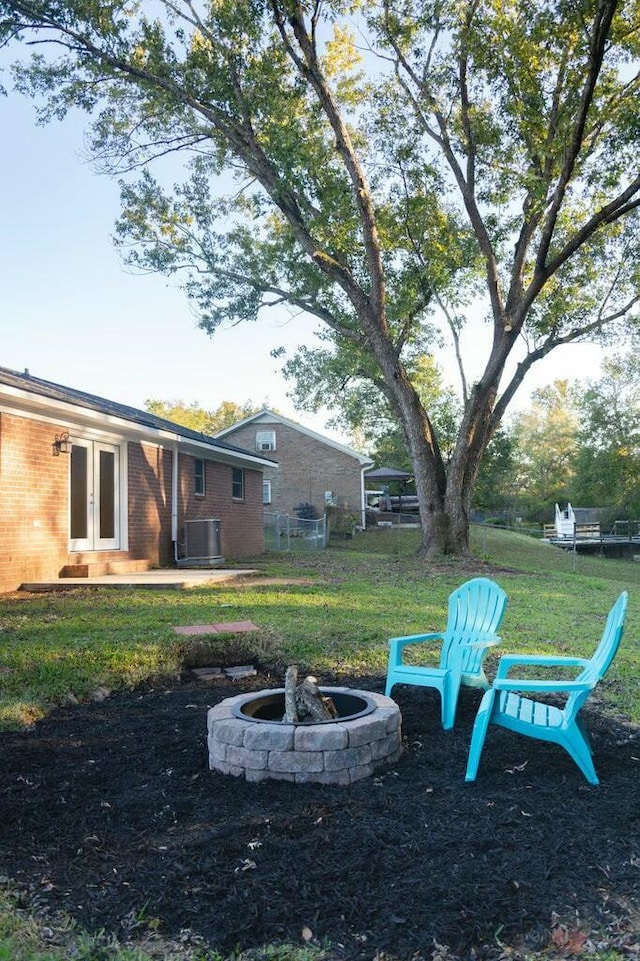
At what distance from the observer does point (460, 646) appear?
195 inches

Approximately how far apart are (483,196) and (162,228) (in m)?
7.54

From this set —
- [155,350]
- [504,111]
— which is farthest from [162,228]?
[155,350]

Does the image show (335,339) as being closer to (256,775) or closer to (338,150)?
(338,150)

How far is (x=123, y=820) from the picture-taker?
3369 millimetres

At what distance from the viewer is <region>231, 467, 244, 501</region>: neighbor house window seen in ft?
64.5

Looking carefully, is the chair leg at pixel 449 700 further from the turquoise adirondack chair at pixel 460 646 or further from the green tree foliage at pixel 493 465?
the green tree foliage at pixel 493 465

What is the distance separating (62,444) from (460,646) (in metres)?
8.61

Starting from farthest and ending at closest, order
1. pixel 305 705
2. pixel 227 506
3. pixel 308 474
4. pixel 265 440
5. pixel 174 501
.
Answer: pixel 265 440 < pixel 308 474 < pixel 227 506 < pixel 174 501 < pixel 305 705

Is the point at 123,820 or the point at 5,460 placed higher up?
the point at 5,460

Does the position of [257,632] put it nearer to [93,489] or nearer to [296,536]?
[93,489]

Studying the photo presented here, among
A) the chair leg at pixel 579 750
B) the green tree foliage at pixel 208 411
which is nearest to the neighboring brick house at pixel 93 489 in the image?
the chair leg at pixel 579 750

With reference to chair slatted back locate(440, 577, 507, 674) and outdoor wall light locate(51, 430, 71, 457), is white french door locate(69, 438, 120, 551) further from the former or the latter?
chair slatted back locate(440, 577, 507, 674)

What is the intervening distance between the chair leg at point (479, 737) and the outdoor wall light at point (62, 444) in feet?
30.8

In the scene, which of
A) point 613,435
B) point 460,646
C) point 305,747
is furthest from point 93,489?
point 613,435
